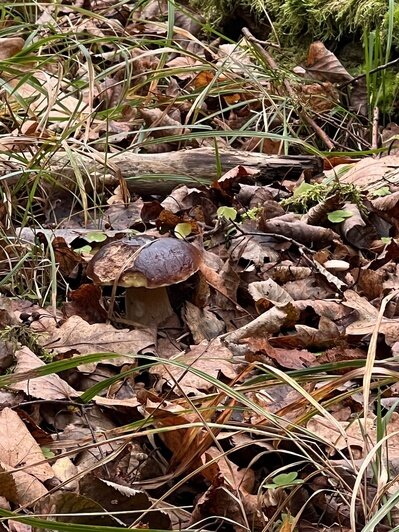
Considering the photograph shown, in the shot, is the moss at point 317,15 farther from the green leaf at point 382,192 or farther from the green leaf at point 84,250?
the green leaf at point 84,250

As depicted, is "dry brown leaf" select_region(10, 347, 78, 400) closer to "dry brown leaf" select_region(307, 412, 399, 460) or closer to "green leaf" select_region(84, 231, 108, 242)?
"dry brown leaf" select_region(307, 412, 399, 460)

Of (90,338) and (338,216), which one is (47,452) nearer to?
(90,338)

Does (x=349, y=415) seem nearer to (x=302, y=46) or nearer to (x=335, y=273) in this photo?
(x=335, y=273)

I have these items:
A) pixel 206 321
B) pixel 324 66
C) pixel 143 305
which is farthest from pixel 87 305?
pixel 324 66

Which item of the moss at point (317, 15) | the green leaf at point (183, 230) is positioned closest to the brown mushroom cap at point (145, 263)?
the green leaf at point (183, 230)

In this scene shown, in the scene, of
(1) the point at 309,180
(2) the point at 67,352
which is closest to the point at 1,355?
(2) the point at 67,352

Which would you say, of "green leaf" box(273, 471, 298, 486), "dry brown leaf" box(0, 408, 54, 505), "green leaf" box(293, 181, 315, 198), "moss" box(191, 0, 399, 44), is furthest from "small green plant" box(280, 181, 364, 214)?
"dry brown leaf" box(0, 408, 54, 505)
